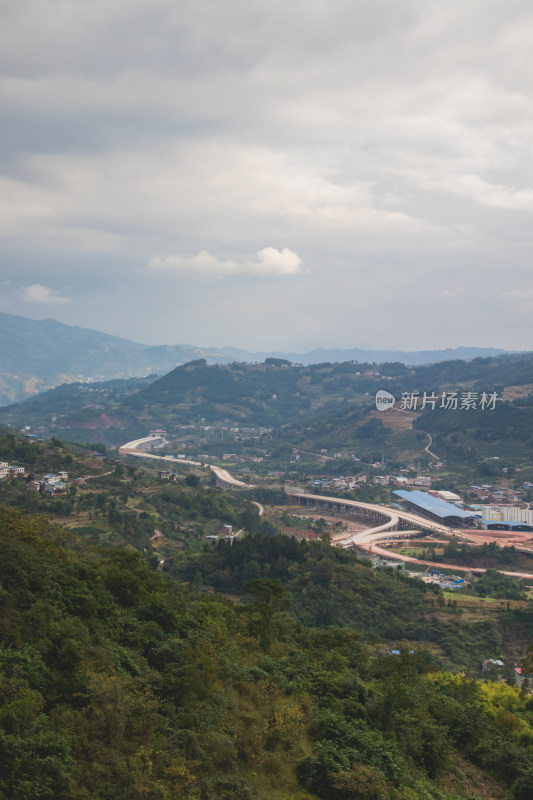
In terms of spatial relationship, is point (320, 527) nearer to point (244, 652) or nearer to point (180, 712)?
point (244, 652)

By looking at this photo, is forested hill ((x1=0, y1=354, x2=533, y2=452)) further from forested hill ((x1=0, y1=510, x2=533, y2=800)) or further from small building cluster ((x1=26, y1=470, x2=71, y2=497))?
forested hill ((x1=0, y1=510, x2=533, y2=800))

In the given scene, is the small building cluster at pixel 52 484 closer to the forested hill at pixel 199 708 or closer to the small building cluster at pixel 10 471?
the small building cluster at pixel 10 471

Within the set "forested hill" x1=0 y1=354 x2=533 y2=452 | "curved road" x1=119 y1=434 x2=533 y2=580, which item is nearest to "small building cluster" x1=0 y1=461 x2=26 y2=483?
"curved road" x1=119 y1=434 x2=533 y2=580

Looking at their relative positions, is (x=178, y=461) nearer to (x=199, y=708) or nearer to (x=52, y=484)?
(x=52, y=484)

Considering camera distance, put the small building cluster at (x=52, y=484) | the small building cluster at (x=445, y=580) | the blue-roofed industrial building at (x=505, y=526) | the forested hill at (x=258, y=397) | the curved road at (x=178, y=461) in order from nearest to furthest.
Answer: the small building cluster at (x=445, y=580) < the small building cluster at (x=52, y=484) < the blue-roofed industrial building at (x=505, y=526) < the curved road at (x=178, y=461) < the forested hill at (x=258, y=397)

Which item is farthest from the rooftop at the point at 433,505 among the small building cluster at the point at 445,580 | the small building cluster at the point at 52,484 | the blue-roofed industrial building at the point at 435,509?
the small building cluster at the point at 52,484

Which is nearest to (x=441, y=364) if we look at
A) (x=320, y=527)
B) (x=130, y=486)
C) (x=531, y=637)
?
(x=320, y=527)
